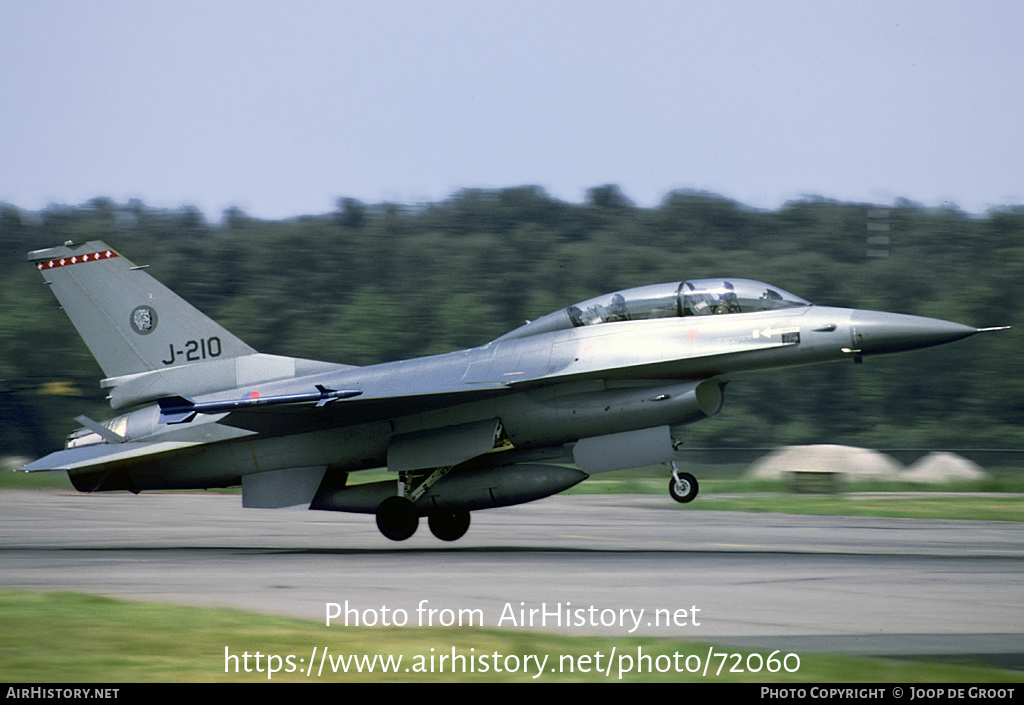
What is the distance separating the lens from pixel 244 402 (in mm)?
15438

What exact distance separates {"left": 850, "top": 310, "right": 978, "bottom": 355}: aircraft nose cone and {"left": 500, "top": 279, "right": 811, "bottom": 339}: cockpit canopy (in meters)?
0.90

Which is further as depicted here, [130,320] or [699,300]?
[130,320]

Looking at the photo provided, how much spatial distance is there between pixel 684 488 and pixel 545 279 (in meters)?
64.3

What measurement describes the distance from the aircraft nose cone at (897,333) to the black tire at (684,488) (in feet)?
8.83

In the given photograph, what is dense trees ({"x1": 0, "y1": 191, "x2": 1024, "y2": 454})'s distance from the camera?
66438 millimetres

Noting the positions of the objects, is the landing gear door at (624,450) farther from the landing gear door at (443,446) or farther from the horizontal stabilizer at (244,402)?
the horizontal stabilizer at (244,402)

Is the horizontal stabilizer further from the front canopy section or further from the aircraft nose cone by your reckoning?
the aircraft nose cone

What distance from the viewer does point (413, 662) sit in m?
7.52

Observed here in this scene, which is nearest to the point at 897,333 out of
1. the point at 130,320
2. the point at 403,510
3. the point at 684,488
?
the point at 684,488

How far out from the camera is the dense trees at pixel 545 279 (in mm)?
66438

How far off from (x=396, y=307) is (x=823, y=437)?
26.9 meters

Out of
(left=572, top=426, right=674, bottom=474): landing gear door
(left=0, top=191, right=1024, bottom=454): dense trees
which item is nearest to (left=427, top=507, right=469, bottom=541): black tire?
(left=572, top=426, right=674, bottom=474): landing gear door

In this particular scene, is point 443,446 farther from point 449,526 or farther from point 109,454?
point 109,454
